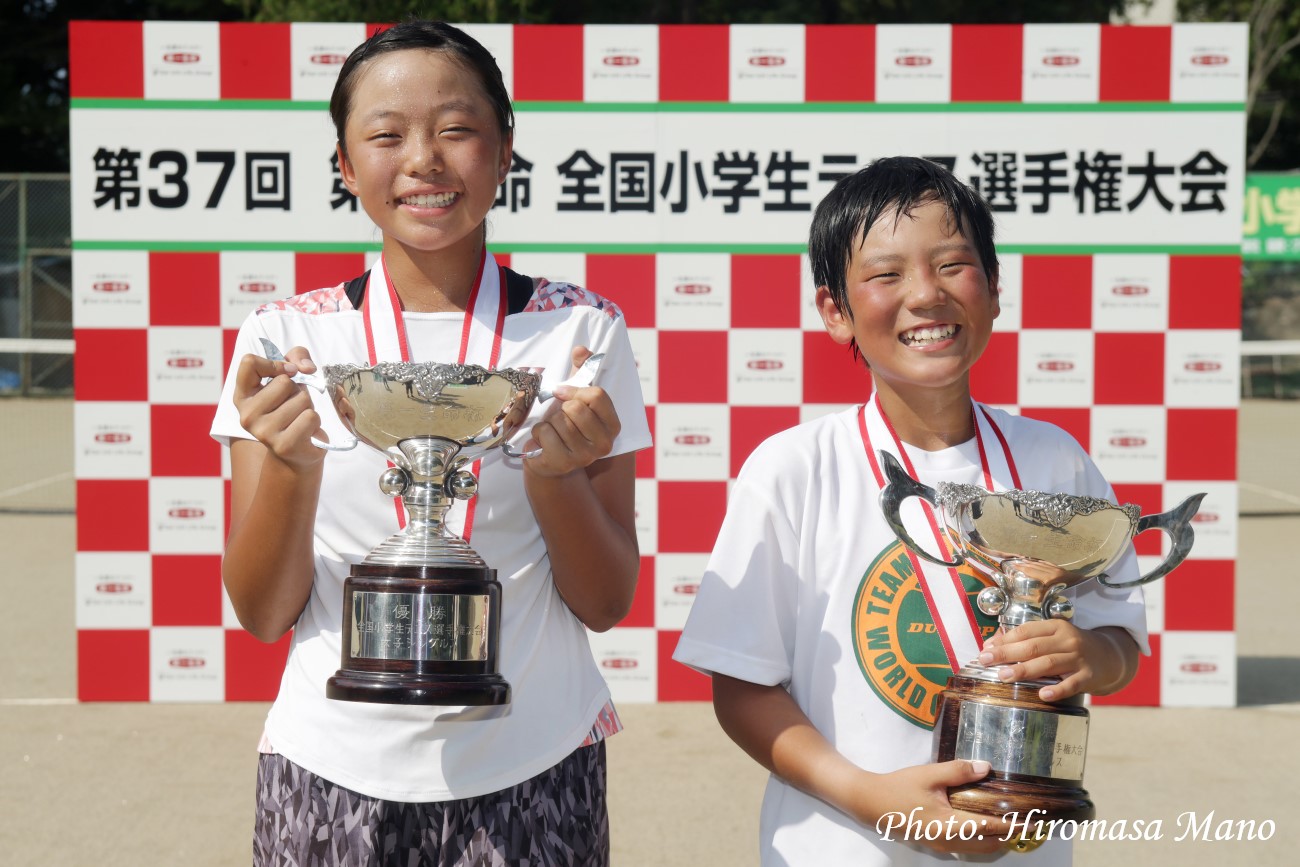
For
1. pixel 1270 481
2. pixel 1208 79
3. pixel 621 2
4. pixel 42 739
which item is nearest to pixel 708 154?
pixel 1208 79

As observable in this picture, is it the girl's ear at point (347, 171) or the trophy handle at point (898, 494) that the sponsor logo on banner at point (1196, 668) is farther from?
the girl's ear at point (347, 171)

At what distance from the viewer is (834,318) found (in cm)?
162

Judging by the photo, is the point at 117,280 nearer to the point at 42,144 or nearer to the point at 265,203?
the point at 265,203

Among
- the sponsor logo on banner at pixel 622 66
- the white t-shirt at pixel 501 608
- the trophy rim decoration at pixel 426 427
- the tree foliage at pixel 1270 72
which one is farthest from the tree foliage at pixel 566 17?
the trophy rim decoration at pixel 426 427

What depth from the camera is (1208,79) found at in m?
4.06

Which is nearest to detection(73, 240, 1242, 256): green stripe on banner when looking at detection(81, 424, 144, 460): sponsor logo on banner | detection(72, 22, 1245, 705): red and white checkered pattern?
detection(72, 22, 1245, 705): red and white checkered pattern

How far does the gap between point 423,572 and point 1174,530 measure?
2.55 ft

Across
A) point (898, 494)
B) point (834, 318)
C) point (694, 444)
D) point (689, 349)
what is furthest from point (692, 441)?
point (898, 494)

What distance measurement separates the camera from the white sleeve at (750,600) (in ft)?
4.81

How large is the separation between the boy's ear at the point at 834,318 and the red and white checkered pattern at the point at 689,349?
8.09 feet

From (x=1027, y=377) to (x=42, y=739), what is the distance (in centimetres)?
303

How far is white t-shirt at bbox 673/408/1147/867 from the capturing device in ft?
4.73

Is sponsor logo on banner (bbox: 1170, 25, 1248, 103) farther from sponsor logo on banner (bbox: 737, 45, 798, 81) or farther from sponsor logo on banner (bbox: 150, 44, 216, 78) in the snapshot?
sponsor logo on banner (bbox: 150, 44, 216, 78)

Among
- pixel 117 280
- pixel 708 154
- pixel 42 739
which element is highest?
pixel 708 154
